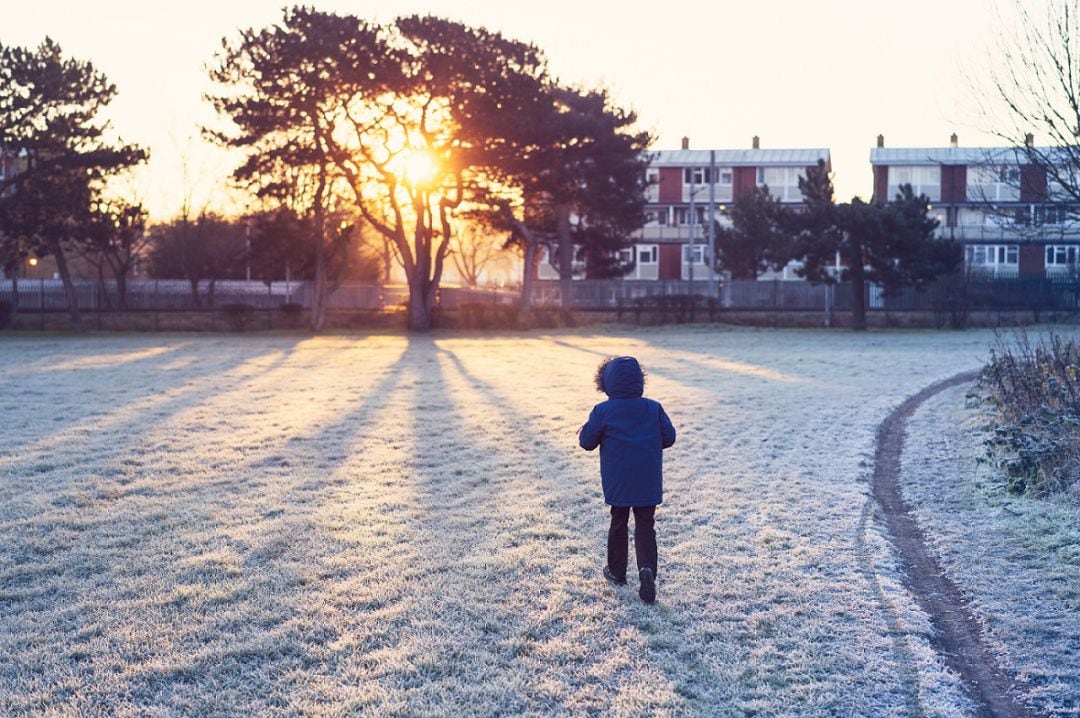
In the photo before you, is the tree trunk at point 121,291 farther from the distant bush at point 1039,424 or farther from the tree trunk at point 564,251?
the distant bush at point 1039,424

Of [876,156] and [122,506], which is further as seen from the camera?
[876,156]

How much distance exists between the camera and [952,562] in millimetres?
7645

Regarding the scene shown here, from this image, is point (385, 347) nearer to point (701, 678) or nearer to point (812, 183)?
point (812, 183)

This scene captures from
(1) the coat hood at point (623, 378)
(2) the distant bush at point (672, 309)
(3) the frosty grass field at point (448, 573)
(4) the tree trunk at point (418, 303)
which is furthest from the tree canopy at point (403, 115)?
(1) the coat hood at point (623, 378)

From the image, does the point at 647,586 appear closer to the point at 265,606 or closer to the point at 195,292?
the point at 265,606

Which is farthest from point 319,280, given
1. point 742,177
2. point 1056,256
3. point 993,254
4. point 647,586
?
point 1056,256

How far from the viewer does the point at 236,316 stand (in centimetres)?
4222

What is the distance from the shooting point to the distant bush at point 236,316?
42.2m

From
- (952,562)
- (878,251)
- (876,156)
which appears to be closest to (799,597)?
(952,562)

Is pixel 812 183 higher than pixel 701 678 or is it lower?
higher

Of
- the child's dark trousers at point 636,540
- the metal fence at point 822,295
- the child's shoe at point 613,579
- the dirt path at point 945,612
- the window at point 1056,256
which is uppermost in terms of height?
the window at point 1056,256

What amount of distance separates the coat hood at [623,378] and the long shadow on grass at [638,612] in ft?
4.38

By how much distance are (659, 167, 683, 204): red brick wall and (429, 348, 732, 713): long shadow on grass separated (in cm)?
6402

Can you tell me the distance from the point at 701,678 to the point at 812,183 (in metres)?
43.8
